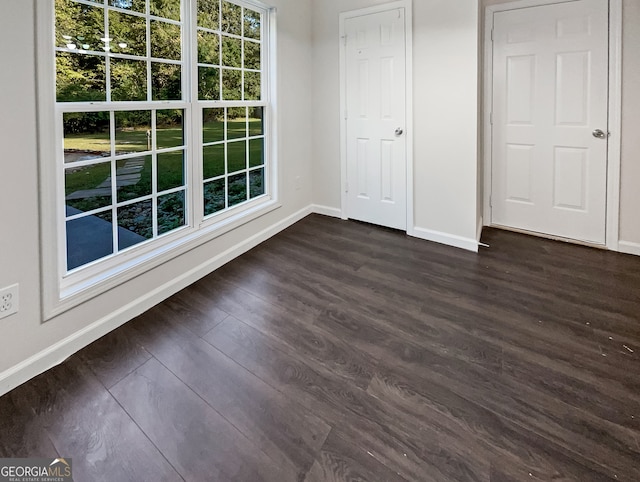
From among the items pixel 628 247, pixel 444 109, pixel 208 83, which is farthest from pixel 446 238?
pixel 208 83

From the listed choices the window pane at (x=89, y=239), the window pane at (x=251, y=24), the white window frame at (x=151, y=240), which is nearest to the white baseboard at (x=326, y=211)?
the white window frame at (x=151, y=240)

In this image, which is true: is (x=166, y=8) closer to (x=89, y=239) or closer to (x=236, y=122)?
(x=236, y=122)

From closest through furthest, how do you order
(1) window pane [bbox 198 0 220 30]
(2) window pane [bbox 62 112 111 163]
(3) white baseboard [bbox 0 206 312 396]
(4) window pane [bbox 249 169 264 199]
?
(3) white baseboard [bbox 0 206 312 396], (2) window pane [bbox 62 112 111 163], (1) window pane [bbox 198 0 220 30], (4) window pane [bbox 249 169 264 199]

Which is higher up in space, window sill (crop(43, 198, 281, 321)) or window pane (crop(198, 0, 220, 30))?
window pane (crop(198, 0, 220, 30))

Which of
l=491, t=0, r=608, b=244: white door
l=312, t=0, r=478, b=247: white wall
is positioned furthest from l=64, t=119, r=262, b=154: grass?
l=491, t=0, r=608, b=244: white door

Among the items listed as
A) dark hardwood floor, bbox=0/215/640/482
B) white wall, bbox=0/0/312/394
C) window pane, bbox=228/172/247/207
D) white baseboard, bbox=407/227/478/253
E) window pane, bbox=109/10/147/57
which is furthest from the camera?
white baseboard, bbox=407/227/478/253

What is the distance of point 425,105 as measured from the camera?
139 inches

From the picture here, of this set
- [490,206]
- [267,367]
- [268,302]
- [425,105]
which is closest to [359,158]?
[425,105]

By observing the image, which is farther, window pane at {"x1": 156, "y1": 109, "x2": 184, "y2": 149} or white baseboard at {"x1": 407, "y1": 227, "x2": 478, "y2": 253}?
white baseboard at {"x1": 407, "y1": 227, "x2": 478, "y2": 253}

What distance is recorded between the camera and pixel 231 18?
3098 millimetres

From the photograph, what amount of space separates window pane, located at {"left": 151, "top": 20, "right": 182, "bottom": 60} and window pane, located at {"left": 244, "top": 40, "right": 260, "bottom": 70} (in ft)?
2.73

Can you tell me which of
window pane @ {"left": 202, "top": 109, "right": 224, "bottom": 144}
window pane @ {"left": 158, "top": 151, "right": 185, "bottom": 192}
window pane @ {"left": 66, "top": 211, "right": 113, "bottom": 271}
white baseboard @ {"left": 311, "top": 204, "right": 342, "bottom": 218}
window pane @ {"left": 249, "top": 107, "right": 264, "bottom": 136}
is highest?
window pane @ {"left": 249, "top": 107, "right": 264, "bottom": 136}

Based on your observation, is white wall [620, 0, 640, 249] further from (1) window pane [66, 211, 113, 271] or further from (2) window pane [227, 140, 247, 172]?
(1) window pane [66, 211, 113, 271]

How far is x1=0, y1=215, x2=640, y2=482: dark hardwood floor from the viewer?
1.37m
